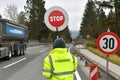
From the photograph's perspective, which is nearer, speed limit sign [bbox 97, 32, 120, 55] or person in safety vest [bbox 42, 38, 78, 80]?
person in safety vest [bbox 42, 38, 78, 80]

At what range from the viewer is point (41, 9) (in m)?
115

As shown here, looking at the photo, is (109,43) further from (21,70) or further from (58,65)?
(21,70)

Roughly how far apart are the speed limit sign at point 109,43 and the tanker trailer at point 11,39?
15415mm

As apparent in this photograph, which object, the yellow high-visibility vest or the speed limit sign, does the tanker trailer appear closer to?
the speed limit sign

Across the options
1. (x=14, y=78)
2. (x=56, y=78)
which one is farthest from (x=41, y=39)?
(x=56, y=78)

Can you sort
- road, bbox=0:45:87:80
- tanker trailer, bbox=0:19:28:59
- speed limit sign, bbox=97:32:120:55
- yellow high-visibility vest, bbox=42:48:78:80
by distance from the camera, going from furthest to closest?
tanker trailer, bbox=0:19:28:59 → road, bbox=0:45:87:80 → speed limit sign, bbox=97:32:120:55 → yellow high-visibility vest, bbox=42:48:78:80

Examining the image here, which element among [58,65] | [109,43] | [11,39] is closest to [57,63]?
[58,65]

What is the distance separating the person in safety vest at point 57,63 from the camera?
682cm

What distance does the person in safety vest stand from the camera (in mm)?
6816

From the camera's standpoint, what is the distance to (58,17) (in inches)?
584

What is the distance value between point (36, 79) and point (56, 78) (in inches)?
357

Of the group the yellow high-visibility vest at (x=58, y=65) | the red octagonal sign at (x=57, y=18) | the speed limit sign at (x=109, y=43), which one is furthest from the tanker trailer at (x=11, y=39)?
the yellow high-visibility vest at (x=58, y=65)

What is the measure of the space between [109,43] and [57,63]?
508 centimetres

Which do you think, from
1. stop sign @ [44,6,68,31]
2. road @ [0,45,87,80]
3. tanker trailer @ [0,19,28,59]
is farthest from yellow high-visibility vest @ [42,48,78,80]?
tanker trailer @ [0,19,28,59]
